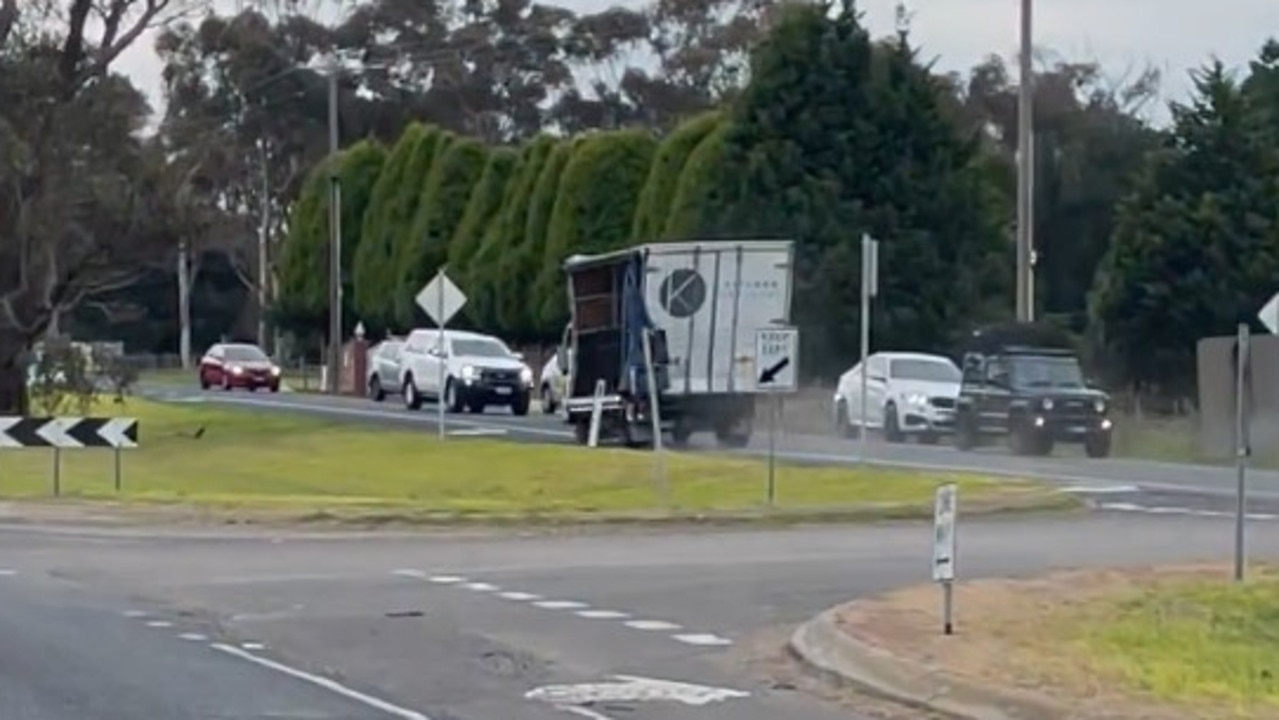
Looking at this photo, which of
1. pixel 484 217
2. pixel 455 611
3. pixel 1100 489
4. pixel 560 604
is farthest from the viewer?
pixel 484 217

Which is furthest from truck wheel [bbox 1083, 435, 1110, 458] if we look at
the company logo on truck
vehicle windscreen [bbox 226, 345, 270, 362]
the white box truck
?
vehicle windscreen [bbox 226, 345, 270, 362]

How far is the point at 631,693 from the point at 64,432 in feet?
69.3

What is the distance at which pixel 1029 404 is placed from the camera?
48500 millimetres

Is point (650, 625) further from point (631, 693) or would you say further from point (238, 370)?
point (238, 370)

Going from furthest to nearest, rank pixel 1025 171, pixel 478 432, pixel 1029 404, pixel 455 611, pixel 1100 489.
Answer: pixel 1025 171
pixel 478 432
pixel 1029 404
pixel 1100 489
pixel 455 611

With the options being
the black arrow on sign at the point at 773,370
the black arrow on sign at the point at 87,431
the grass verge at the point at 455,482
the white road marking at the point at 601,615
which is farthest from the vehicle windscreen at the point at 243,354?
the white road marking at the point at 601,615

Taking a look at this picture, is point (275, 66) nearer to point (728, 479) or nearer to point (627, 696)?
point (728, 479)

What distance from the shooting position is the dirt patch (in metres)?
14.7

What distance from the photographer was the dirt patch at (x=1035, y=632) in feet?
48.2

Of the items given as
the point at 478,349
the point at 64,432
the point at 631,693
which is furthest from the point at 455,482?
the point at 631,693

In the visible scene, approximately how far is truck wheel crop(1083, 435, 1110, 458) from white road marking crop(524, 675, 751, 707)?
32206 mm

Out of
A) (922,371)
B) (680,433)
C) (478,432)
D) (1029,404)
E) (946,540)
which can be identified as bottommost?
(478,432)

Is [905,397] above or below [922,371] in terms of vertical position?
below

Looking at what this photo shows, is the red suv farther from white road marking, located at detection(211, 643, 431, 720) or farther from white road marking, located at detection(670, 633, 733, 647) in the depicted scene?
white road marking, located at detection(211, 643, 431, 720)
